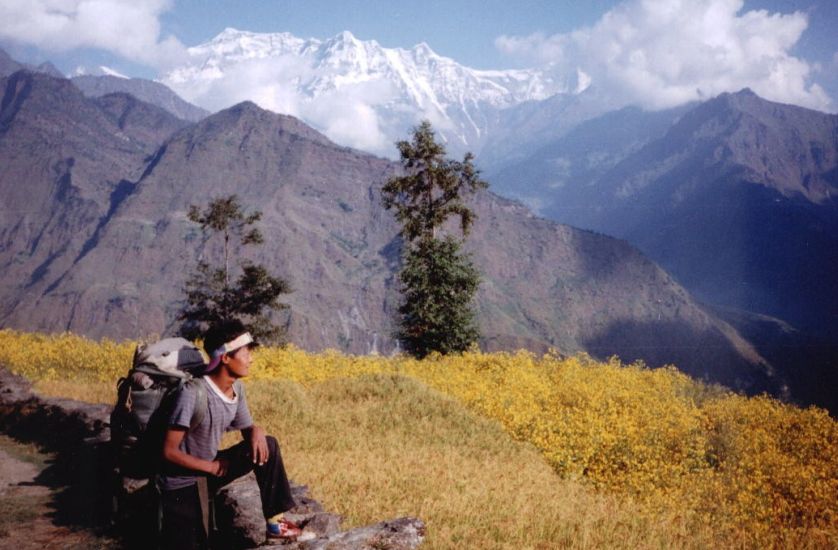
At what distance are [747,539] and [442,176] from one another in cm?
2096

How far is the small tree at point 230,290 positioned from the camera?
29.4 metres

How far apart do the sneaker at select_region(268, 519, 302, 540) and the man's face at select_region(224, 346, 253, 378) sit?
1515 millimetres

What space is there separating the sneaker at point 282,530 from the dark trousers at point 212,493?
0.48ft

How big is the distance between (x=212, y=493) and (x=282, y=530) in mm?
786

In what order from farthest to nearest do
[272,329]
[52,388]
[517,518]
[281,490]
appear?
[272,329], [52,388], [517,518], [281,490]

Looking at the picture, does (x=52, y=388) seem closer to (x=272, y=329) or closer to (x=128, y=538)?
(x=128, y=538)

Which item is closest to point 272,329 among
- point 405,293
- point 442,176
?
→ point 405,293

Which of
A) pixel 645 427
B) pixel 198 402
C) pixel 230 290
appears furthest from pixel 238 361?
pixel 230 290

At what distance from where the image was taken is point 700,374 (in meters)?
199

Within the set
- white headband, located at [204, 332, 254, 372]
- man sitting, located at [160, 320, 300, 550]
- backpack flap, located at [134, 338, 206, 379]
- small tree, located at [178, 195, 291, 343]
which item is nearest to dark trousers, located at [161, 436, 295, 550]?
man sitting, located at [160, 320, 300, 550]

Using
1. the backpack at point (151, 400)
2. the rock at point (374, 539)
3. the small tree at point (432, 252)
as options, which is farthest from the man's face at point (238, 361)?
the small tree at point (432, 252)

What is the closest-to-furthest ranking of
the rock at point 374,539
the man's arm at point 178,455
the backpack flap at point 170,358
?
the man's arm at point 178,455 → the rock at point 374,539 → the backpack flap at point 170,358

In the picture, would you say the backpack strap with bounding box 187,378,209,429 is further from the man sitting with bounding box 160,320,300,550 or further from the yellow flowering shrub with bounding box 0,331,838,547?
the yellow flowering shrub with bounding box 0,331,838,547

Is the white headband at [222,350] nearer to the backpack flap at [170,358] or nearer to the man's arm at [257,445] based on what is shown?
the backpack flap at [170,358]
